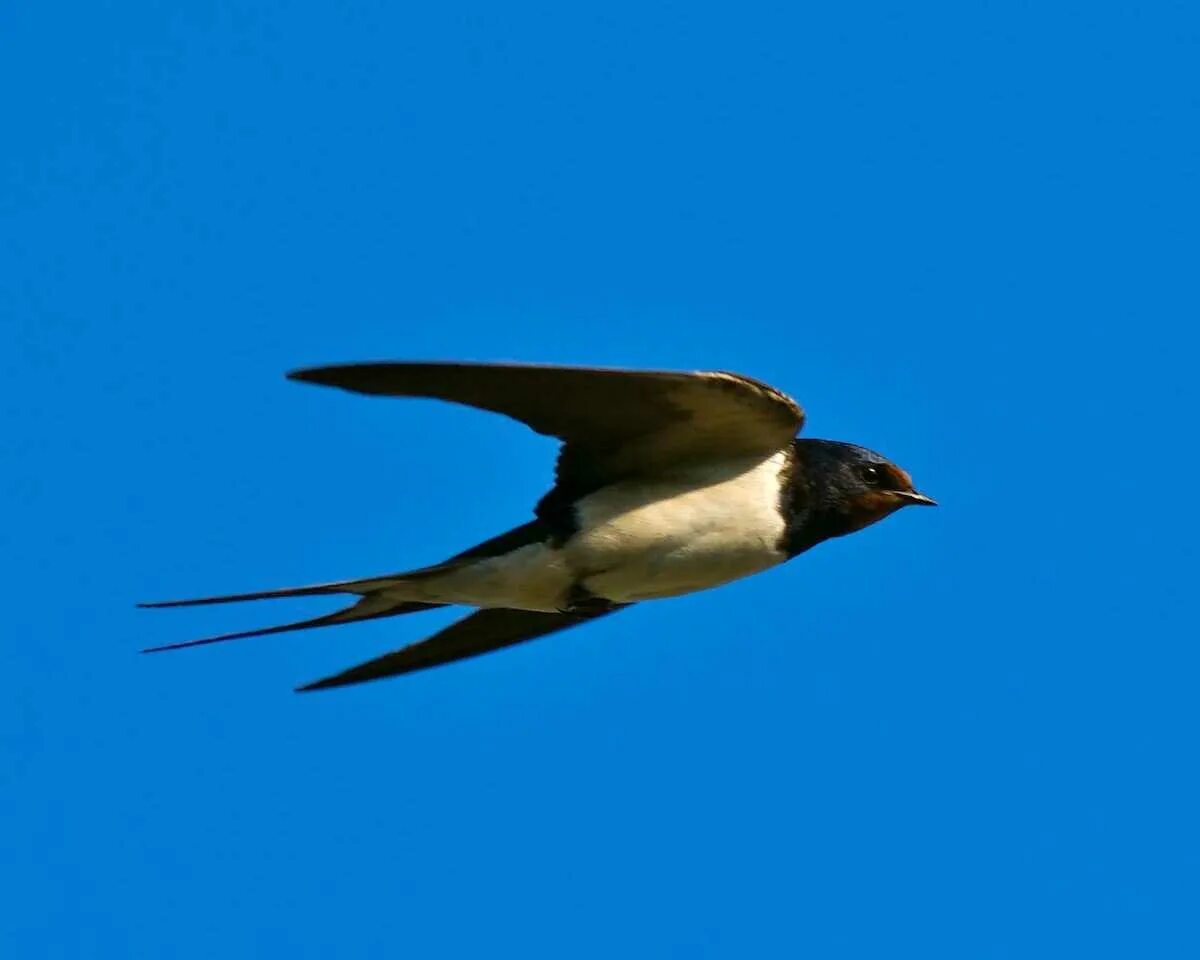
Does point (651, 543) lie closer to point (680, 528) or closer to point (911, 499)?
point (680, 528)

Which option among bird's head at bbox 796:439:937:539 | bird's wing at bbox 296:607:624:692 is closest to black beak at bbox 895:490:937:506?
bird's head at bbox 796:439:937:539

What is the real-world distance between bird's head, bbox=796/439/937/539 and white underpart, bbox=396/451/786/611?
0.60 ft

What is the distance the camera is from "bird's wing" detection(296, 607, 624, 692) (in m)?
6.21

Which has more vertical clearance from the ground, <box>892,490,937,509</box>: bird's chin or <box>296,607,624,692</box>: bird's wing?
<box>892,490,937,509</box>: bird's chin

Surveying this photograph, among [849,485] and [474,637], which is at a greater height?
[849,485]

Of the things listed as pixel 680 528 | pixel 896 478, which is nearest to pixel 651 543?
pixel 680 528

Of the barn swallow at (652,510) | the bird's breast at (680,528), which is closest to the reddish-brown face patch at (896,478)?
the barn swallow at (652,510)

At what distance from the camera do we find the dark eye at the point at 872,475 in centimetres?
613

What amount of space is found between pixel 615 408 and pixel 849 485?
3.11 feet

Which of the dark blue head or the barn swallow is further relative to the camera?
the dark blue head

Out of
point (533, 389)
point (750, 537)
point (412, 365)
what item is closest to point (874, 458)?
point (750, 537)

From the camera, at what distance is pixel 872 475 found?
614cm

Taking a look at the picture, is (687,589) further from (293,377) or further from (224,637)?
(293,377)

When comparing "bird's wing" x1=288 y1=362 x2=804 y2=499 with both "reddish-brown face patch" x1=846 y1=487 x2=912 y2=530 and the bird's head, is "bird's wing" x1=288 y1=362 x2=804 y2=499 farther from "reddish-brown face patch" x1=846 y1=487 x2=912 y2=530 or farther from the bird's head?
"reddish-brown face patch" x1=846 y1=487 x2=912 y2=530
